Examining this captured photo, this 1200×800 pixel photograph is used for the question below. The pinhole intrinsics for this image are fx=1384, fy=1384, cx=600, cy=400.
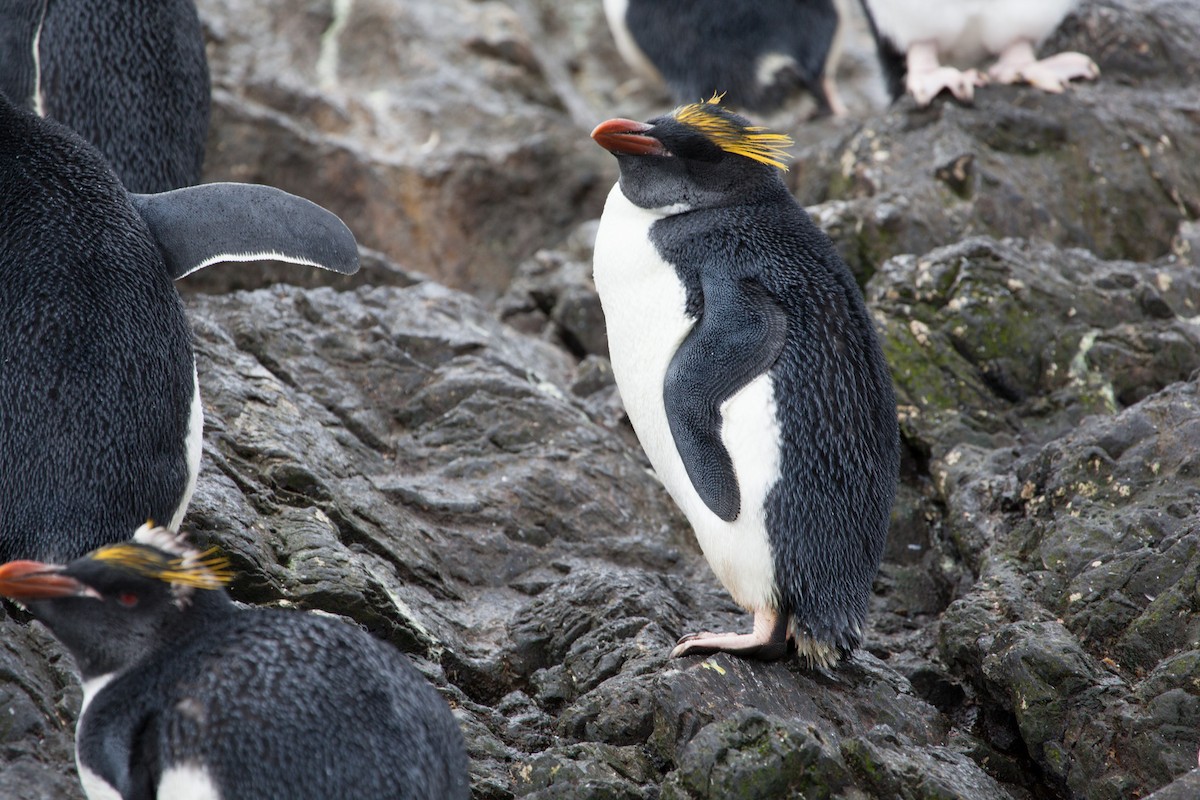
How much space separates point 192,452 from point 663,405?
1.18 meters

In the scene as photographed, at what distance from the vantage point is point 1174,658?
3.14 m

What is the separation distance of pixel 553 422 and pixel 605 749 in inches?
63.9

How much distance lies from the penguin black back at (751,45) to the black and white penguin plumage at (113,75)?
11.0 ft

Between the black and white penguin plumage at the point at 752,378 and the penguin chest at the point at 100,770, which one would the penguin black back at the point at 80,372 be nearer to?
the penguin chest at the point at 100,770

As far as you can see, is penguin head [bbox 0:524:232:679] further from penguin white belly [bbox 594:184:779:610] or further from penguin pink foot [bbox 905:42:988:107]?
penguin pink foot [bbox 905:42:988:107]

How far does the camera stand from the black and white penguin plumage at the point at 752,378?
341cm

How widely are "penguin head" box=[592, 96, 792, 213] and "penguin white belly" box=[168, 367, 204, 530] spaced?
126 centimetres

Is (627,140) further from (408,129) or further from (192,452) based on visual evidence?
(408,129)

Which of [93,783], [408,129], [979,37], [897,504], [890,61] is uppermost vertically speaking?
[979,37]

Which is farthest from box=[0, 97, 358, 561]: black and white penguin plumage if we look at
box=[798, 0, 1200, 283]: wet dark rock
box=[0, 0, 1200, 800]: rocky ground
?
box=[798, 0, 1200, 283]: wet dark rock

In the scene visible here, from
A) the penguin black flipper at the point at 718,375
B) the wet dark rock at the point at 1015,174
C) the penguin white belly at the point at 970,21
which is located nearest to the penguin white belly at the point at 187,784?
the penguin black flipper at the point at 718,375

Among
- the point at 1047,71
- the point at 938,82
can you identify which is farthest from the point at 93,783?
the point at 1047,71

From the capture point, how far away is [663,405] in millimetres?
3602

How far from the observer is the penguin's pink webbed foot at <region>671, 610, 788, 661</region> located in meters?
3.31
